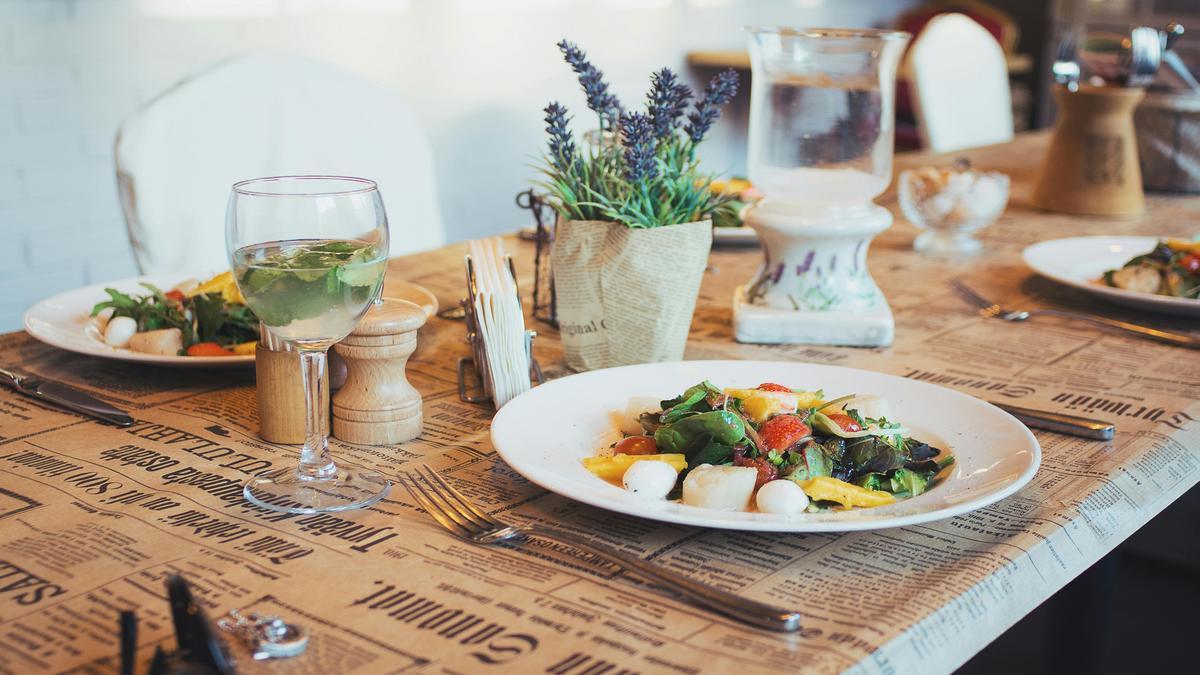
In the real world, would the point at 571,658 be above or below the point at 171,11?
below

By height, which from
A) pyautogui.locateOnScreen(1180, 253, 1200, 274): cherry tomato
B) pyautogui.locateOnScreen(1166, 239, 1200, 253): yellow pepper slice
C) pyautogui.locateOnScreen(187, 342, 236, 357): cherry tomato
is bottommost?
pyautogui.locateOnScreen(187, 342, 236, 357): cherry tomato

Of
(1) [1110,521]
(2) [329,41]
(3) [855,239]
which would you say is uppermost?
(2) [329,41]

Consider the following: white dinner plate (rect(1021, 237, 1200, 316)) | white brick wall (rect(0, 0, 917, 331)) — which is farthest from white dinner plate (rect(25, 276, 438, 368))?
white dinner plate (rect(1021, 237, 1200, 316))

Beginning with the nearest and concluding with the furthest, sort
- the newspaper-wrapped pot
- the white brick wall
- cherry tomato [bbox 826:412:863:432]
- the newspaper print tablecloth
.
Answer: the newspaper print tablecloth < cherry tomato [bbox 826:412:863:432] < the newspaper-wrapped pot < the white brick wall

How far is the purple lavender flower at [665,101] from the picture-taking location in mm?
1079

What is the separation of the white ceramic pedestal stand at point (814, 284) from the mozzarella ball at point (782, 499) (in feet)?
1.77

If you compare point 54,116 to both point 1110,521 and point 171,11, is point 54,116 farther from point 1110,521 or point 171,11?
point 1110,521

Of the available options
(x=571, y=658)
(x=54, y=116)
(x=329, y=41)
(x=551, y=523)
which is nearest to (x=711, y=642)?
(x=571, y=658)

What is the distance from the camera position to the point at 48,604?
70 centimetres

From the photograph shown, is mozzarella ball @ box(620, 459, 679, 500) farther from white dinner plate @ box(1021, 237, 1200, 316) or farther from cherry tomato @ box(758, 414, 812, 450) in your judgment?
white dinner plate @ box(1021, 237, 1200, 316)

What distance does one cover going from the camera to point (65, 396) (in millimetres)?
1059

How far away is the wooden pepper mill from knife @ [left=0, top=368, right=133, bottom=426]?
1.65 m

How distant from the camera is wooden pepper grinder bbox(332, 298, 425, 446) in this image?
962 millimetres

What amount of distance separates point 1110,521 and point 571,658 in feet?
1.53
